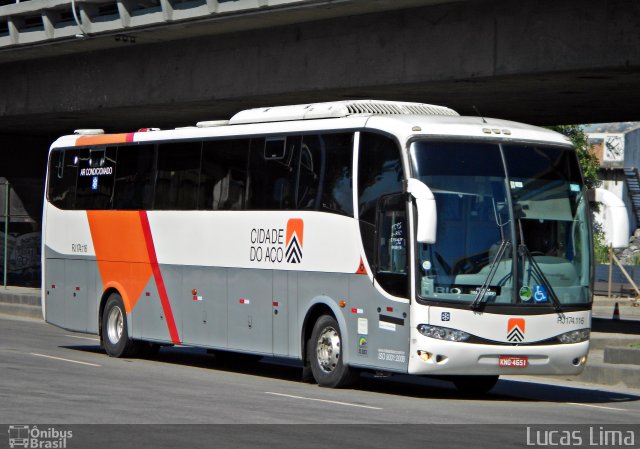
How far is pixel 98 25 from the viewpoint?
97.6 feet

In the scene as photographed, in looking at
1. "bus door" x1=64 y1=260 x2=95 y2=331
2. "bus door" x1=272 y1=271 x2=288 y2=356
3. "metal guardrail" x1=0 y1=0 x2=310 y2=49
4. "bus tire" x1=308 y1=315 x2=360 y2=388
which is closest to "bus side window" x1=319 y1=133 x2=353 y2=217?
"bus door" x1=272 y1=271 x2=288 y2=356

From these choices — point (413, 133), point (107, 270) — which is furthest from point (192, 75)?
point (413, 133)

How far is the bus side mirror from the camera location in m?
15.1

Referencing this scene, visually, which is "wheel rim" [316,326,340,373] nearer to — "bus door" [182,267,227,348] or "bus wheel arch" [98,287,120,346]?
"bus door" [182,267,227,348]

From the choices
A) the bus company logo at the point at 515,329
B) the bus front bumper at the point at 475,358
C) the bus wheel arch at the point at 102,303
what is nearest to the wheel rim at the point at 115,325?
the bus wheel arch at the point at 102,303

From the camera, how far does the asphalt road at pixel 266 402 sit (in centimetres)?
1197

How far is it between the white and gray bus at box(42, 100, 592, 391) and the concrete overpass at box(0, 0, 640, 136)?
4.52 m

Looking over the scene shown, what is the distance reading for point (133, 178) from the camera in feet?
71.1

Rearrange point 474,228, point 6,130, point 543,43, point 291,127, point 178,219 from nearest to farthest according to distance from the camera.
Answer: point 474,228
point 291,127
point 178,219
point 543,43
point 6,130

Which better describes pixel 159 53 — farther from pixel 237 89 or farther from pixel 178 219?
pixel 178 219

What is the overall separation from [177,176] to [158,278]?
1696mm

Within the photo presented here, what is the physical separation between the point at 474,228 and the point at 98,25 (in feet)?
52.9

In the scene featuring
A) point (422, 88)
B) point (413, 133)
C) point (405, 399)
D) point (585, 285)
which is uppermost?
point (422, 88)
